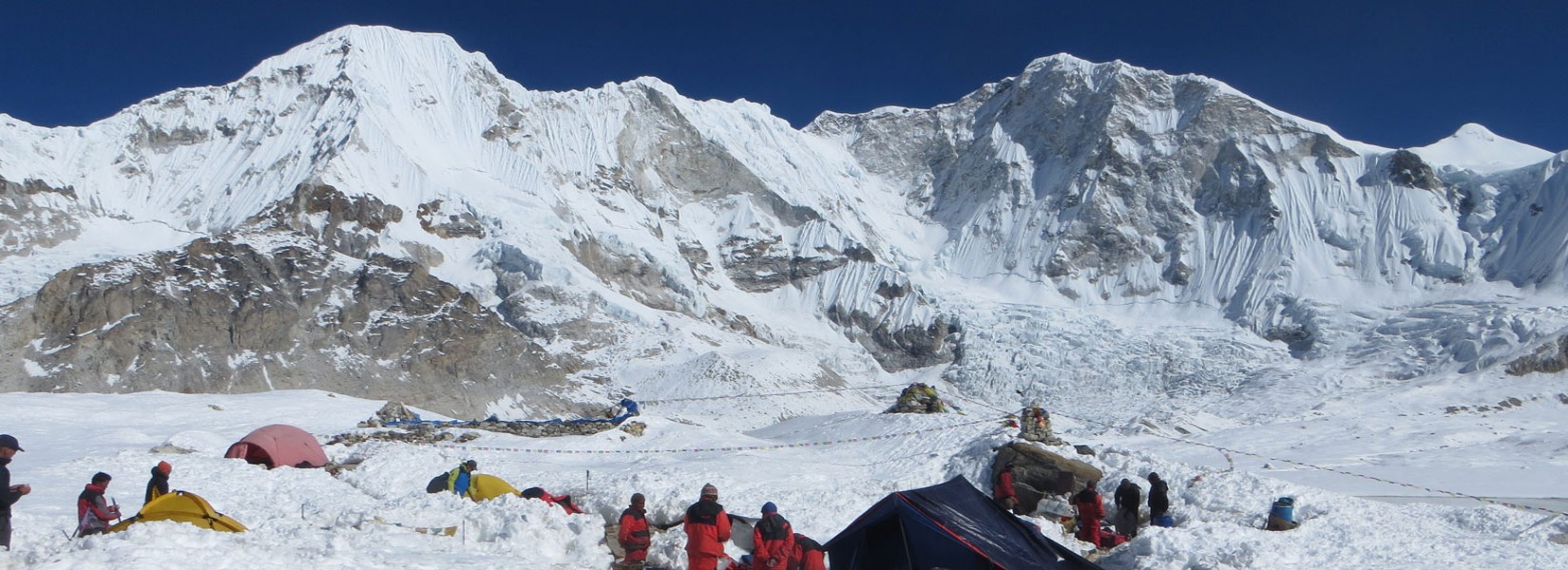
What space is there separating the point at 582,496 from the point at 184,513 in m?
6.63

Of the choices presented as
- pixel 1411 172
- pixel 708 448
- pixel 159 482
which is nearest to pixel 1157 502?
pixel 708 448

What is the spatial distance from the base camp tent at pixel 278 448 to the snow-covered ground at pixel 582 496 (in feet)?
3.21

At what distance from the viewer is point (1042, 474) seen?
64.8 feet

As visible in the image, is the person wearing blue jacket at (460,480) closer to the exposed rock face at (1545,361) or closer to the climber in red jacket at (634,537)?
the climber in red jacket at (634,537)

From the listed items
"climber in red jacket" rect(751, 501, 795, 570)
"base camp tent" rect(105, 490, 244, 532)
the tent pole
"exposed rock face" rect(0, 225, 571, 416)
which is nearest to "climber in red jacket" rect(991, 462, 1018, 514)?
the tent pole

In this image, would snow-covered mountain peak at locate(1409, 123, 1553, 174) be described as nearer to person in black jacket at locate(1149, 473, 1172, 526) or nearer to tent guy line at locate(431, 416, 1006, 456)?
tent guy line at locate(431, 416, 1006, 456)

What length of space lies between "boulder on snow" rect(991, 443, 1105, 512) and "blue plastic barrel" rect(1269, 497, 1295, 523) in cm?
405

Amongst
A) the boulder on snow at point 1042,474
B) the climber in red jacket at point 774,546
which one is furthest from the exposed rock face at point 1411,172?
the climber in red jacket at point 774,546

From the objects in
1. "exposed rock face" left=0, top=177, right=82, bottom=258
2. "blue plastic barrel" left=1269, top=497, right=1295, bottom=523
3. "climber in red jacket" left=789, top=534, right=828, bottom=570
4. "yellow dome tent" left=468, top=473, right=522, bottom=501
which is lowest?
"climber in red jacket" left=789, top=534, right=828, bottom=570

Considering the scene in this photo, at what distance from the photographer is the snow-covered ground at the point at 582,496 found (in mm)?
10773

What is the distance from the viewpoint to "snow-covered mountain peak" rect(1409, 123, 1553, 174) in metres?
118

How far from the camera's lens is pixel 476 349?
268ft

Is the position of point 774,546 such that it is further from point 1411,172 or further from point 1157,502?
point 1411,172

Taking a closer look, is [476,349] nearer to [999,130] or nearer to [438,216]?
[438,216]
